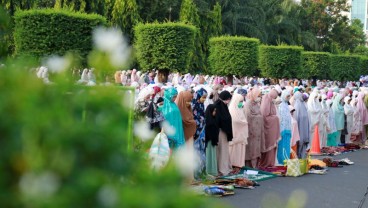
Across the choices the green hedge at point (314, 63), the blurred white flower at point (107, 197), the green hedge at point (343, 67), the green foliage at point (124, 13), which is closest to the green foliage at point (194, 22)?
the green foliage at point (124, 13)

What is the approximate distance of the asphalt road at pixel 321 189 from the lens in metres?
9.07

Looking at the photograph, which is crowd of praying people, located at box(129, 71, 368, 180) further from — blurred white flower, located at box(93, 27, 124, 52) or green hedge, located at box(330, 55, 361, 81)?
green hedge, located at box(330, 55, 361, 81)

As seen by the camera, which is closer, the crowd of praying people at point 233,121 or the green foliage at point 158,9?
the crowd of praying people at point 233,121

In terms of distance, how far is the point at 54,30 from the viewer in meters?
15.2

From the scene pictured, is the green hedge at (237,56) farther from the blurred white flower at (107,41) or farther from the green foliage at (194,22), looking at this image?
the blurred white flower at (107,41)

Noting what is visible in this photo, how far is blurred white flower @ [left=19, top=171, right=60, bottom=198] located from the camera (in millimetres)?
974

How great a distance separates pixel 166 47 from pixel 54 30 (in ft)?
19.2

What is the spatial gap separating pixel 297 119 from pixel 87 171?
13.6m

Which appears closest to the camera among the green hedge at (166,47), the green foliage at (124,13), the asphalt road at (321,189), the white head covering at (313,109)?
the asphalt road at (321,189)

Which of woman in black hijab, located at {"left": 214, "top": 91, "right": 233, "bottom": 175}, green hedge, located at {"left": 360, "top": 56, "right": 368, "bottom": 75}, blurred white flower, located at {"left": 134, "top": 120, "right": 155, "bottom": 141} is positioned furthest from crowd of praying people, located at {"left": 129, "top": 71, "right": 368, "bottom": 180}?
green hedge, located at {"left": 360, "top": 56, "right": 368, "bottom": 75}

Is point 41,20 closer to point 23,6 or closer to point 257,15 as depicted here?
point 23,6

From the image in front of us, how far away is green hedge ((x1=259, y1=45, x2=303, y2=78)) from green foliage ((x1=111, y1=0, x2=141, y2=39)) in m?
6.51

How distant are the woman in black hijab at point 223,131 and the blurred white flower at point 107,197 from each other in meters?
10.3

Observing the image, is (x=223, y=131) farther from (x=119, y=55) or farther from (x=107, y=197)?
(x=107, y=197)
